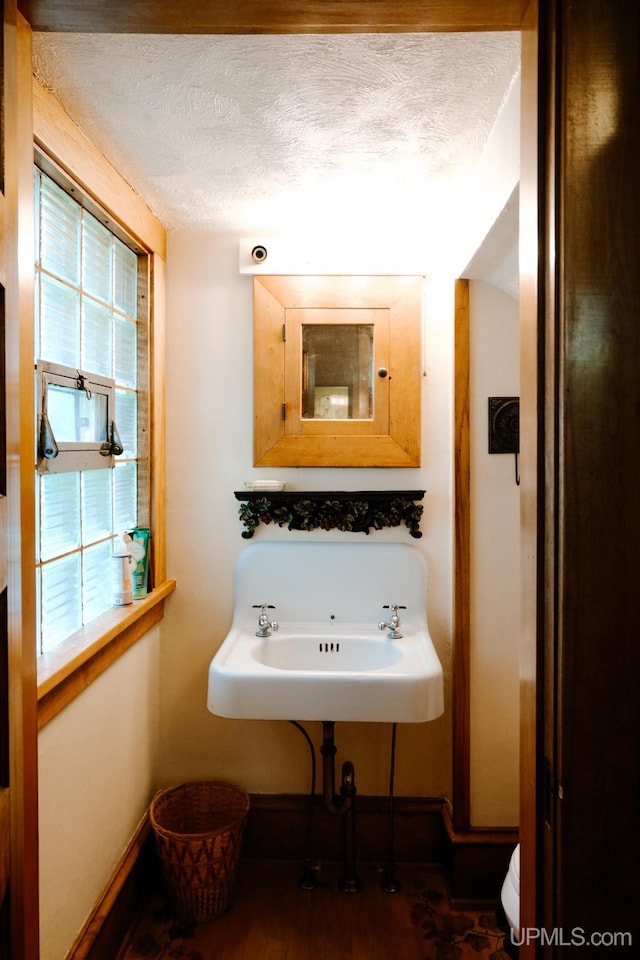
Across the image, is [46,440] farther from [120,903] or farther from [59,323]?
[120,903]

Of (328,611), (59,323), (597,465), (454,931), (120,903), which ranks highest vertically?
(59,323)

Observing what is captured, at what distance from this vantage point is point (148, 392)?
6.48 feet

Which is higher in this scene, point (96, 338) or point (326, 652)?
point (96, 338)

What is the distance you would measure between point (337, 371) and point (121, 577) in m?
1.00

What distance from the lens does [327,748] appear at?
189cm

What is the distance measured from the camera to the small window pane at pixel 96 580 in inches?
63.7

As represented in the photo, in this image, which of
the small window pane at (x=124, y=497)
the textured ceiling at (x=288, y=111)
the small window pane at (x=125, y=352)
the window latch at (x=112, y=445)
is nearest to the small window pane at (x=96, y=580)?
the small window pane at (x=124, y=497)

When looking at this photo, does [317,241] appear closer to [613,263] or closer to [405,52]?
[405,52]

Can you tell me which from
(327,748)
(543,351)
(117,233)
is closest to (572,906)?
(543,351)

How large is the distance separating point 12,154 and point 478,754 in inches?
80.4

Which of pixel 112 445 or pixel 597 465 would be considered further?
pixel 112 445

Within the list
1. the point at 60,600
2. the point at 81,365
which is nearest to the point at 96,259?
the point at 81,365

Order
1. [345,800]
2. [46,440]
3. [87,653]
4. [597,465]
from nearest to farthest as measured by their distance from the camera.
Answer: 1. [597,465]
2. [46,440]
3. [87,653]
4. [345,800]

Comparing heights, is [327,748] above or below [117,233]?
below
